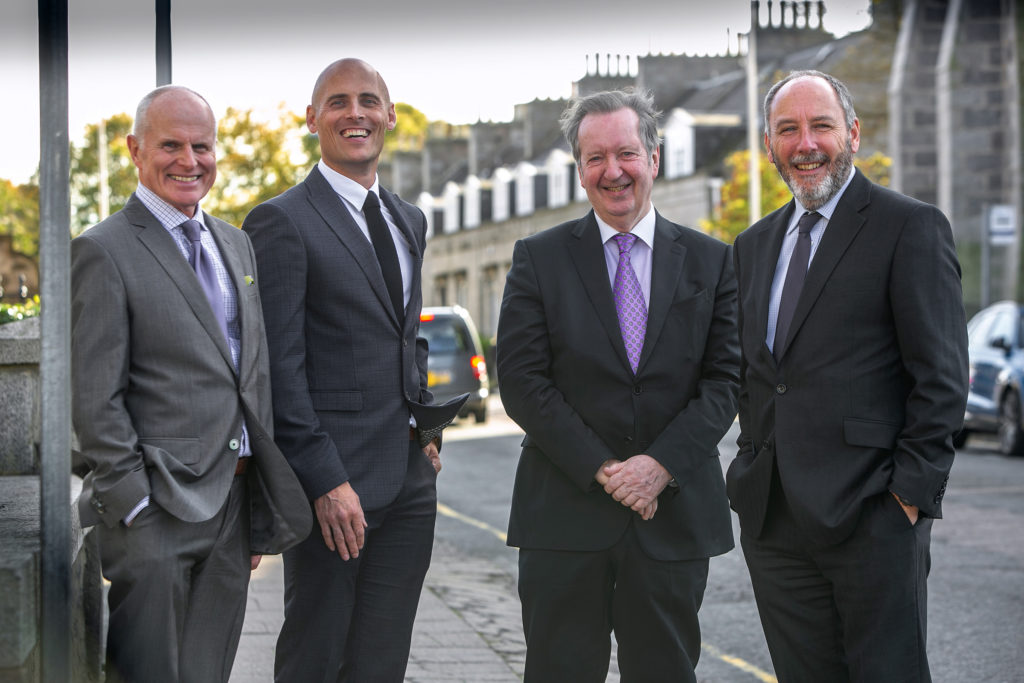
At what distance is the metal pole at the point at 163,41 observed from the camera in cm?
497

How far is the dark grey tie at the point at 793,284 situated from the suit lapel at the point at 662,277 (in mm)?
318

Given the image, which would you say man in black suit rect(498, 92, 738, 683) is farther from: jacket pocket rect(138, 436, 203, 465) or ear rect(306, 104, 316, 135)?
jacket pocket rect(138, 436, 203, 465)

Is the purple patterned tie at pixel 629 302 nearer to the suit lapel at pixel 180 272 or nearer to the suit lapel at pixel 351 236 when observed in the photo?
the suit lapel at pixel 351 236

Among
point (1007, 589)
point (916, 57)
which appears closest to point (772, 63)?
point (916, 57)

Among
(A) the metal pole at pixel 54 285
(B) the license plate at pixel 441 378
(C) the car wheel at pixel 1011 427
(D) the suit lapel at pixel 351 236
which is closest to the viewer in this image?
(A) the metal pole at pixel 54 285

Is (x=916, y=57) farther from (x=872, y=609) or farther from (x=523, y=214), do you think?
(x=872, y=609)

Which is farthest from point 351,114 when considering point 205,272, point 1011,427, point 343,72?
point 1011,427

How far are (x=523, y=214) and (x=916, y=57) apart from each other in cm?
2330

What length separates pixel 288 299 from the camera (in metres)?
3.81

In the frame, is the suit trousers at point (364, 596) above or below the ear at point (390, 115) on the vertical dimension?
below

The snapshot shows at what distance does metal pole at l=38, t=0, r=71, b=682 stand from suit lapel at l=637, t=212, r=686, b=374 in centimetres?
162

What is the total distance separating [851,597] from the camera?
12.1 feet

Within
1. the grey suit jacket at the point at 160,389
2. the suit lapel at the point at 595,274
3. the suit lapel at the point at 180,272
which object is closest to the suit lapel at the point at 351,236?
the grey suit jacket at the point at 160,389

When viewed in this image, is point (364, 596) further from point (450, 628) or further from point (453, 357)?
point (453, 357)
